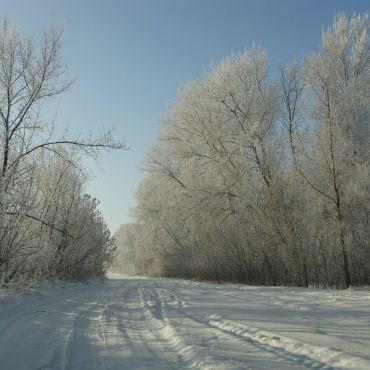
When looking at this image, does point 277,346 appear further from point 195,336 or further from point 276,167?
point 276,167

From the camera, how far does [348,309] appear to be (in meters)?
8.27

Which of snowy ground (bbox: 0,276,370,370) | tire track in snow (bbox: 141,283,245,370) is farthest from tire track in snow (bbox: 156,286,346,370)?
tire track in snow (bbox: 141,283,245,370)

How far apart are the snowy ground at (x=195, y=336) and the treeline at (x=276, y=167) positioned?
29.3 ft

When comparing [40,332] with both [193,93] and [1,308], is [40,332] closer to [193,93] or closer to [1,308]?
[1,308]

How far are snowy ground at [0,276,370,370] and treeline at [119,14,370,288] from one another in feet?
29.3

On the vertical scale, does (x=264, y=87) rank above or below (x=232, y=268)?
above

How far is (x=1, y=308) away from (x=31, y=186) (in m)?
4.34

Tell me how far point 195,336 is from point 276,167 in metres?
16.4

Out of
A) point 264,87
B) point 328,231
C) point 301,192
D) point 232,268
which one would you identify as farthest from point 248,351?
point 264,87

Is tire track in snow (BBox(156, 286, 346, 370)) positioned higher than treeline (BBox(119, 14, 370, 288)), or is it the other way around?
treeline (BBox(119, 14, 370, 288))

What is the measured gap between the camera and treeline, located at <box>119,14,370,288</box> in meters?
18.2

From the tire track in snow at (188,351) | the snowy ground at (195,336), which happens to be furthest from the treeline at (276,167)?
the tire track in snow at (188,351)

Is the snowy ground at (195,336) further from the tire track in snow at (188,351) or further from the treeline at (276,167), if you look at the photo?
the treeline at (276,167)

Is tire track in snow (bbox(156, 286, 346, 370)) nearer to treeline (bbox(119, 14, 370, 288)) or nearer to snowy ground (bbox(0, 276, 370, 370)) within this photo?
snowy ground (bbox(0, 276, 370, 370))
